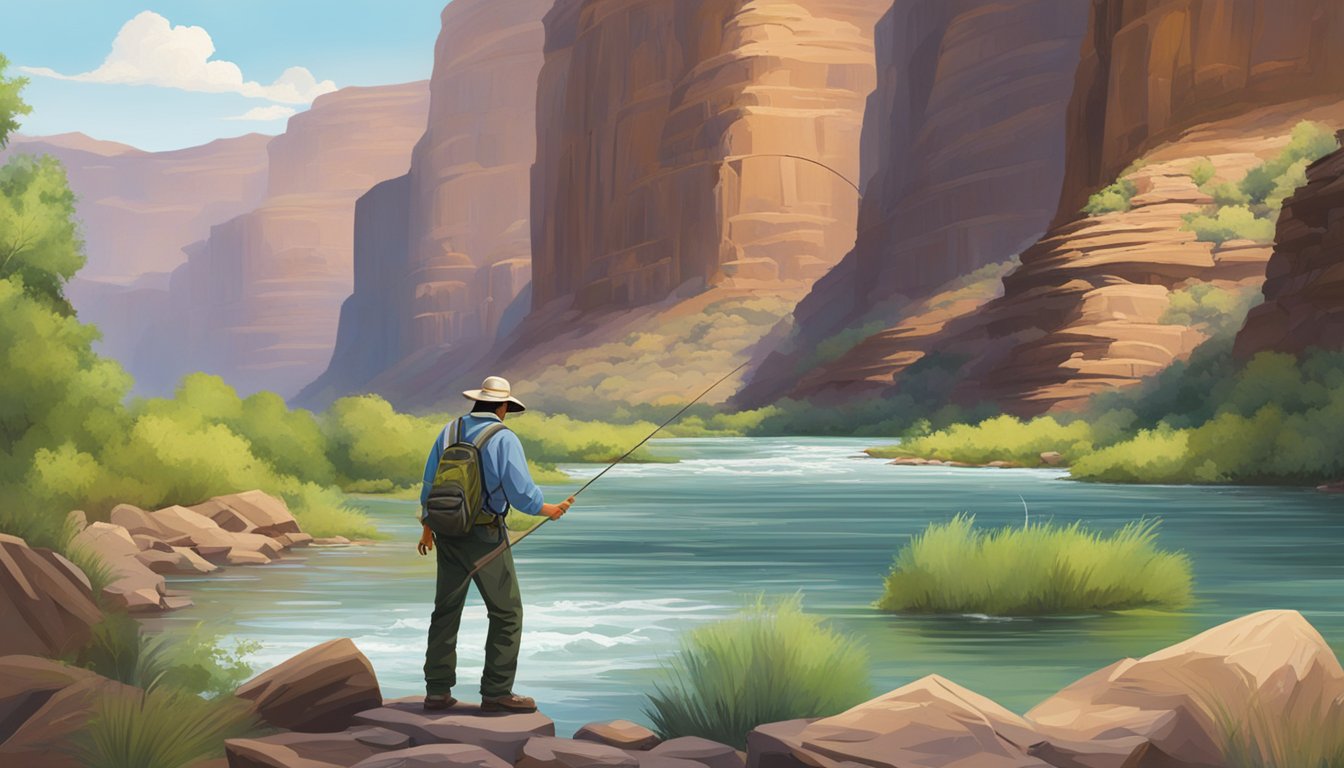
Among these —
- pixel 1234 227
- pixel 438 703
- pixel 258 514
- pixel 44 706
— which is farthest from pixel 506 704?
pixel 1234 227

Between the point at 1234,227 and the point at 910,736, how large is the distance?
61669mm

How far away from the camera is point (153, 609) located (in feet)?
57.8

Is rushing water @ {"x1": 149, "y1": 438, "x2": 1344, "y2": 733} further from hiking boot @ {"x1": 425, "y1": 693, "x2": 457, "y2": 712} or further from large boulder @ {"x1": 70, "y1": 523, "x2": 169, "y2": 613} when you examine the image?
hiking boot @ {"x1": 425, "y1": 693, "x2": 457, "y2": 712}

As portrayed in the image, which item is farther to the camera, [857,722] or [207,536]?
[207,536]

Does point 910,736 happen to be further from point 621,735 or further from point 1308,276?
point 1308,276

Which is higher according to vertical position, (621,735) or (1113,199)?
(1113,199)

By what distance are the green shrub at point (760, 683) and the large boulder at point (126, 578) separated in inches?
283

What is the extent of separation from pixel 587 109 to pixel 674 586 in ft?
514

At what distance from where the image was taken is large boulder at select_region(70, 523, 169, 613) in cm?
1742

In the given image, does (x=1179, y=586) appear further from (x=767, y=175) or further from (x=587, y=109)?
(x=587, y=109)

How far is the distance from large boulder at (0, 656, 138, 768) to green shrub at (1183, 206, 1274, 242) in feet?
204

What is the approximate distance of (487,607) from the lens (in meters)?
9.74

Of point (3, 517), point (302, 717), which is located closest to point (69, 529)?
point (3, 517)

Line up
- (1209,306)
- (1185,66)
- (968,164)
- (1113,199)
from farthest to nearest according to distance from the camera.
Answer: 1. (968,164)
2. (1185,66)
3. (1113,199)
4. (1209,306)
